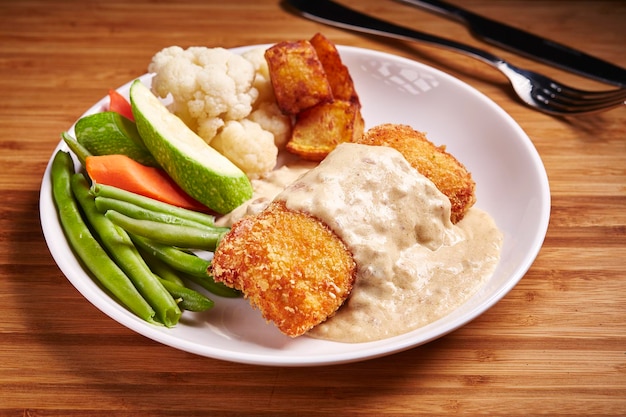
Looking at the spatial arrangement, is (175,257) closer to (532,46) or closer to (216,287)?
(216,287)

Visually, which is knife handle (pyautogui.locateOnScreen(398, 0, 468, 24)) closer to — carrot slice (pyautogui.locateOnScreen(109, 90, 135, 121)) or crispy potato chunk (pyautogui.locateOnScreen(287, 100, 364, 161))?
crispy potato chunk (pyautogui.locateOnScreen(287, 100, 364, 161))

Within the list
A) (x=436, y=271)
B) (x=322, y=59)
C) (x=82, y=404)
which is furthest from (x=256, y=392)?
(x=322, y=59)

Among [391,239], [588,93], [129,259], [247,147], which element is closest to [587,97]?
[588,93]

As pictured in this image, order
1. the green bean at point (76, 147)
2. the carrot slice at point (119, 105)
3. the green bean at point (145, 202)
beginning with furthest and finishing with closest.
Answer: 1. the carrot slice at point (119, 105)
2. the green bean at point (76, 147)
3. the green bean at point (145, 202)

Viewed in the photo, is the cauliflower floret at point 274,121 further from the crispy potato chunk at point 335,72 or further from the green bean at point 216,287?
the green bean at point 216,287

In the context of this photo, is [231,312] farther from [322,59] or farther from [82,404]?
[322,59]

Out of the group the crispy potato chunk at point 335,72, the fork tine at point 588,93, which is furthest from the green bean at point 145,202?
the fork tine at point 588,93
